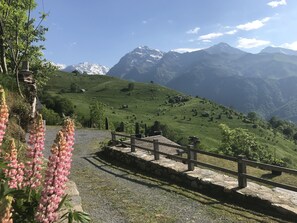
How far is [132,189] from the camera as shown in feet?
47.5

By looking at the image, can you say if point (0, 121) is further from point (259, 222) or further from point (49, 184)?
point (259, 222)

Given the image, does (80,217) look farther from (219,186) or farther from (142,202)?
(219,186)

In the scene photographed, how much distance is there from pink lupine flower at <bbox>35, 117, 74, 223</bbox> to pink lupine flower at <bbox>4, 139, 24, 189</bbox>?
2.57ft

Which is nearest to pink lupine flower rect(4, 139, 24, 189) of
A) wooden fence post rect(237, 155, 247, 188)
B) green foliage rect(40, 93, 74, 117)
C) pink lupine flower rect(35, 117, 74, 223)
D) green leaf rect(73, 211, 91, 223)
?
pink lupine flower rect(35, 117, 74, 223)

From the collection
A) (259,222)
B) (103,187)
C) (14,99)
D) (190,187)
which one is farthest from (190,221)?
(14,99)

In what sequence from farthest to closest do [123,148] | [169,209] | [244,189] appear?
[123,148] → [244,189] → [169,209]

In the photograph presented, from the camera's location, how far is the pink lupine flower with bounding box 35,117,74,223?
160 inches

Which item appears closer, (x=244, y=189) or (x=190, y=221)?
(x=190, y=221)

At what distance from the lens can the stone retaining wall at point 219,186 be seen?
37.3 ft

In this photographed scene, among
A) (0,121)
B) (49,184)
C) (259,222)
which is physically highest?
(0,121)

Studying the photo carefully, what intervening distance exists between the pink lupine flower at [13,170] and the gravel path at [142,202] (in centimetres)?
595

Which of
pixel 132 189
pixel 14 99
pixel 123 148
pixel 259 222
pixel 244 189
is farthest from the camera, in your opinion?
pixel 123 148

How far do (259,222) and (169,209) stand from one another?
3013 mm

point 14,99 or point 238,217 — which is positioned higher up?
point 14,99
